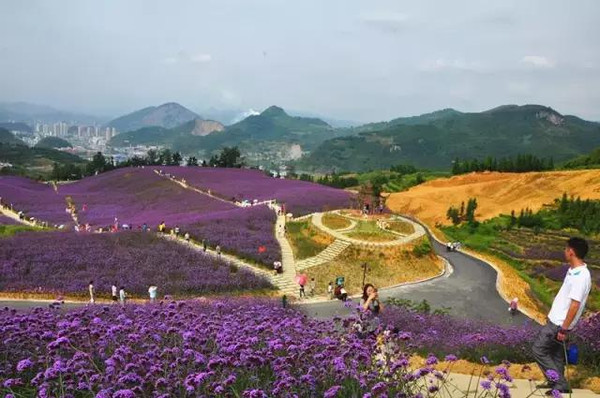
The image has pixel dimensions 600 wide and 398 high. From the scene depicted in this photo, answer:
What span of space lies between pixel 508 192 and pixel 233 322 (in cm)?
8289

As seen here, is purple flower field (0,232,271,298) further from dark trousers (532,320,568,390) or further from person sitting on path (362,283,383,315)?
dark trousers (532,320,568,390)

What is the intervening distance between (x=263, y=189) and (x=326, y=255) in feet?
114

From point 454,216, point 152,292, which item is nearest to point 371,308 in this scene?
point 152,292

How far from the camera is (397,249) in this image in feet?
113

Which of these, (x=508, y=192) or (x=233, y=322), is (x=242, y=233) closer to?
(x=233, y=322)

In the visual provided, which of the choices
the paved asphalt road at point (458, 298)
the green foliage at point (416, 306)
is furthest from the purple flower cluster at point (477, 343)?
the paved asphalt road at point (458, 298)

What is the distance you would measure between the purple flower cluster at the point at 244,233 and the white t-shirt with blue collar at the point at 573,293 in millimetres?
25423

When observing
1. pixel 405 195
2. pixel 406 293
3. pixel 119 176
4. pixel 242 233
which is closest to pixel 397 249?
pixel 406 293

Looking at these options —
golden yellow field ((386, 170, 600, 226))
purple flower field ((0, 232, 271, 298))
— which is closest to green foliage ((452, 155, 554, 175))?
golden yellow field ((386, 170, 600, 226))

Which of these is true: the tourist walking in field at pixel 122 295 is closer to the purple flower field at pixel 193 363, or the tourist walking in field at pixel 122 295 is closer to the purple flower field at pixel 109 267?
the purple flower field at pixel 109 267

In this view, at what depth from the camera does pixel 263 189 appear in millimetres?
68312

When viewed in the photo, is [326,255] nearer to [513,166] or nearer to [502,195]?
[502,195]

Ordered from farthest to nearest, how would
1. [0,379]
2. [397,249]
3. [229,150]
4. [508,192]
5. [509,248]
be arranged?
[229,150], [508,192], [509,248], [397,249], [0,379]

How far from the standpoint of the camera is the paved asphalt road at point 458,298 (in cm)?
2530
